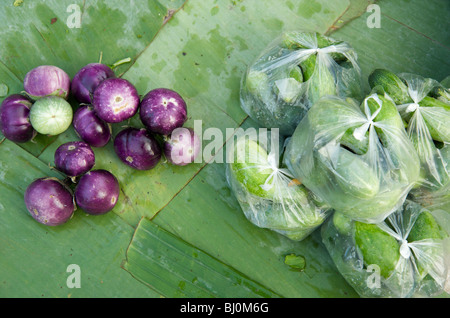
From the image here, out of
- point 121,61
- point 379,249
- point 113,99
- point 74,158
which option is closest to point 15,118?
point 74,158

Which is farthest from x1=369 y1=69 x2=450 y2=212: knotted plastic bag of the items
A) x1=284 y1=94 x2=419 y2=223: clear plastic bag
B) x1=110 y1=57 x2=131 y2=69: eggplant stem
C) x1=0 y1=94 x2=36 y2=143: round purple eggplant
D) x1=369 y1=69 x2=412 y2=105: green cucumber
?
x1=0 y1=94 x2=36 y2=143: round purple eggplant

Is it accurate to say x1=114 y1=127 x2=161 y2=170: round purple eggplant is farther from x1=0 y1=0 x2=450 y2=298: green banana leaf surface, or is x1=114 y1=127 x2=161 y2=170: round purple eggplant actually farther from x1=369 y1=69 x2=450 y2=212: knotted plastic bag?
x1=369 y1=69 x2=450 y2=212: knotted plastic bag

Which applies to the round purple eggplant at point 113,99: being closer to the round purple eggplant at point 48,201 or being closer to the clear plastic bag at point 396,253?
the round purple eggplant at point 48,201

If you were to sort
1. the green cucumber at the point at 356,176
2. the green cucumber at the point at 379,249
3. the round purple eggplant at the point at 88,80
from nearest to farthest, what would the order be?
the green cucumber at the point at 356,176 → the green cucumber at the point at 379,249 → the round purple eggplant at the point at 88,80

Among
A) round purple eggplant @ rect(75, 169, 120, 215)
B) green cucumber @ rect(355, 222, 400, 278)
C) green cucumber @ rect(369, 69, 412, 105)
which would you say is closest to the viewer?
green cucumber @ rect(355, 222, 400, 278)

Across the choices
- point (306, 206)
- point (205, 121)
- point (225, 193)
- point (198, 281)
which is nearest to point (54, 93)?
point (205, 121)

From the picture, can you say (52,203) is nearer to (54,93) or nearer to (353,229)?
(54,93)

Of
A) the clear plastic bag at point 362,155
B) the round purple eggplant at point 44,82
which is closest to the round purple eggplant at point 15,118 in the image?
the round purple eggplant at point 44,82
